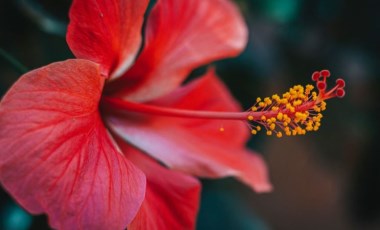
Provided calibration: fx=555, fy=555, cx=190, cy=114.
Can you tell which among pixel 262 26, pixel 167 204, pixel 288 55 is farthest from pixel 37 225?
pixel 288 55

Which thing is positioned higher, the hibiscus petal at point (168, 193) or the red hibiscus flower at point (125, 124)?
the red hibiscus flower at point (125, 124)

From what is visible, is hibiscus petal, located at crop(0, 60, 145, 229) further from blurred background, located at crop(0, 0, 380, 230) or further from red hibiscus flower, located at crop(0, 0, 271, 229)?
blurred background, located at crop(0, 0, 380, 230)

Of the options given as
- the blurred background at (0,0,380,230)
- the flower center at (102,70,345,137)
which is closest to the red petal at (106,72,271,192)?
the flower center at (102,70,345,137)

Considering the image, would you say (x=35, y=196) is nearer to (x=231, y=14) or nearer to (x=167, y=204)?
(x=167, y=204)

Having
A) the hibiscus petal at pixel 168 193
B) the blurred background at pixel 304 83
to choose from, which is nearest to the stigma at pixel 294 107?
the hibiscus petal at pixel 168 193

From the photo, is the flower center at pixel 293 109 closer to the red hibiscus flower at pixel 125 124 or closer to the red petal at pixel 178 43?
the red hibiscus flower at pixel 125 124

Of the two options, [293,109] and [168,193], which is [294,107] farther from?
[168,193]
